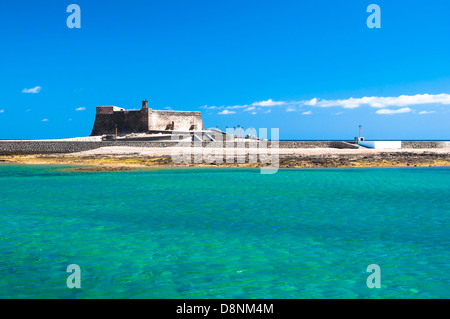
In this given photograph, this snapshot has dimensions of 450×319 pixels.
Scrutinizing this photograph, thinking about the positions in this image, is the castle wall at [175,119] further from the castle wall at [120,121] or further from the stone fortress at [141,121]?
the castle wall at [120,121]

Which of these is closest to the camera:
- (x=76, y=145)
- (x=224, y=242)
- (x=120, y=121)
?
(x=224, y=242)

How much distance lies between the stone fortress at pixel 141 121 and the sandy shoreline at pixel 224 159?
1672 cm

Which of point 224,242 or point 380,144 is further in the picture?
point 380,144

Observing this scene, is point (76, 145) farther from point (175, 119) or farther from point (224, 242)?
point (224, 242)

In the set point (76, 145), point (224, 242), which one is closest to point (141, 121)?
point (76, 145)

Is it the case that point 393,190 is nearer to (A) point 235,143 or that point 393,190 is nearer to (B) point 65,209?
(B) point 65,209

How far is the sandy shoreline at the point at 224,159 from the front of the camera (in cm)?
2666

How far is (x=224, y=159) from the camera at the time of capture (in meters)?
29.8

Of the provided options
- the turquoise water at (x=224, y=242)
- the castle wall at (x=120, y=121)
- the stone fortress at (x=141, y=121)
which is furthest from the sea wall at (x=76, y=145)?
the turquoise water at (x=224, y=242)

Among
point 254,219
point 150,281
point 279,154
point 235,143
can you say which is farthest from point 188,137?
point 150,281

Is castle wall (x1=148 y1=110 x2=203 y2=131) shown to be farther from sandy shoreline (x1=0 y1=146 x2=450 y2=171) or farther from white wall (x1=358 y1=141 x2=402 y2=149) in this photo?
white wall (x1=358 y1=141 x2=402 y2=149)

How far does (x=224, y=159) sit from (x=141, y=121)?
2479 centimetres

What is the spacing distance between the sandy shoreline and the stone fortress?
16.7 m

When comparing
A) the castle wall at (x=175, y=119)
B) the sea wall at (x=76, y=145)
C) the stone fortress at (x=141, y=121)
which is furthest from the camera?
the castle wall at (x=175, y=119)
